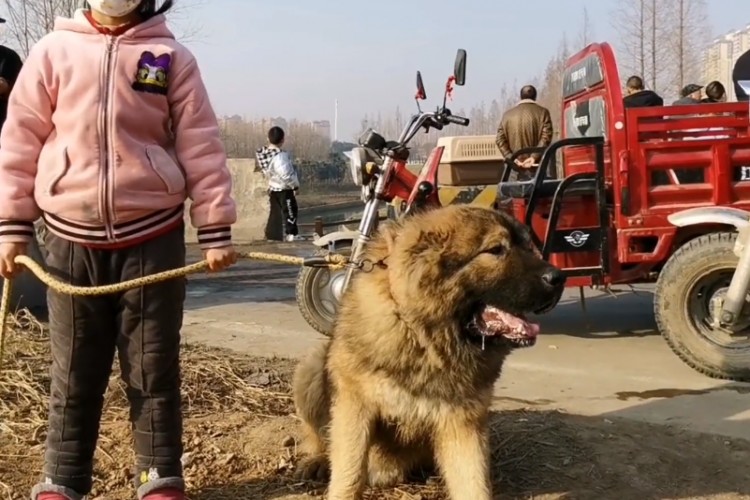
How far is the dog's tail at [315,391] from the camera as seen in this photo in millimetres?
3393

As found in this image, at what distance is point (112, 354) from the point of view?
3.08m

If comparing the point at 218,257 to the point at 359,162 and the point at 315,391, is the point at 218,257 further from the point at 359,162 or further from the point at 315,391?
the point at 359,162

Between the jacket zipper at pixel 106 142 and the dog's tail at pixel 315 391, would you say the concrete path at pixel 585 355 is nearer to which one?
the dog's tail at pixel 315 391

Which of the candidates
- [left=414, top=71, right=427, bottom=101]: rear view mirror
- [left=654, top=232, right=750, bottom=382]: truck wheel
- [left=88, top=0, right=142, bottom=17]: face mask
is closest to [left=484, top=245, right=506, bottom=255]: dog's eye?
[left=88, top=0, right=142, bottom=17]: face mask

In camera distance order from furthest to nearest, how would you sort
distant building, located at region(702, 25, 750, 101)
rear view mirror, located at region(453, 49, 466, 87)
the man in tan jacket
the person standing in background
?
distant building, located at region(702, 25, 750, 101), the person standing in background, the man in tan jacket, rear view mirror, located at region(453, 49, 466, 87)

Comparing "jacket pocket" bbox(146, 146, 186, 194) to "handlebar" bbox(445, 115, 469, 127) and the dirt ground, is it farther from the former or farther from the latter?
"handlebar" bbox(445, 115, 469, 127)

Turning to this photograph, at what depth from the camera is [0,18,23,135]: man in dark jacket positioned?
5.92m

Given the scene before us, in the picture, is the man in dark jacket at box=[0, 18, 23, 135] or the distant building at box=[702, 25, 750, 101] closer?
the man in dark jacket at box=[0, 18, 23, 135]

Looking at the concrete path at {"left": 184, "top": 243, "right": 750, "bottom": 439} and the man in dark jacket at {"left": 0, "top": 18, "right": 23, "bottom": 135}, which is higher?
the man in dark jacket at {"left": 0, "top": 18, "right": 23, "bottom": 135}

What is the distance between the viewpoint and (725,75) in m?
26.0

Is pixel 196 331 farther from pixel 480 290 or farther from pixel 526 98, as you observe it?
pixel 526 98

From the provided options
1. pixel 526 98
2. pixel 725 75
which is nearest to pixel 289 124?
pixel 725 75

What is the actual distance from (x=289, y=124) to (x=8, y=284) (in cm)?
5829

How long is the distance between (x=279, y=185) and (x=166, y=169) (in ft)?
35.9
